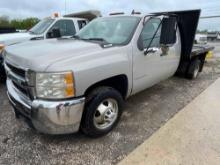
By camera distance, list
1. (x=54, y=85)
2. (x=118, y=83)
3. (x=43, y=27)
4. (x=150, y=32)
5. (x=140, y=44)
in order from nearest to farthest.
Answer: (x=54, y=85)
(x=118, y=83)
(x=140, y=44)
(x=150, y=32)
(x=43, y=27)

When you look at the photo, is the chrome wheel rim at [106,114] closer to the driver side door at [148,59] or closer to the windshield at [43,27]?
the driver side door at [148,59]

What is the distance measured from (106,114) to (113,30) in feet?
4.94

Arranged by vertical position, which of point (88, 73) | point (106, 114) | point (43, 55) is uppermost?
point (43, 55)

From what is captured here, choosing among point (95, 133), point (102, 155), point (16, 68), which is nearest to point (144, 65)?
point (95, 133)

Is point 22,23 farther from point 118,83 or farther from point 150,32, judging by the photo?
point 118,83

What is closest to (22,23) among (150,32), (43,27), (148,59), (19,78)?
(43,27)

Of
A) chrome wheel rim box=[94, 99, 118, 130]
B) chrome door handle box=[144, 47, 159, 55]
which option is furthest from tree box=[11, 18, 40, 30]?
chrome wheel rim box=[94, 99, 118, 130]

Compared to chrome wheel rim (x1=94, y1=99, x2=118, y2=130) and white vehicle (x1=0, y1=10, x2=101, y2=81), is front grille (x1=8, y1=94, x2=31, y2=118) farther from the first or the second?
white vehicle (x1=0, y1=10, x2=101, y2=81)

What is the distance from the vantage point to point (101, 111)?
9.41 ft

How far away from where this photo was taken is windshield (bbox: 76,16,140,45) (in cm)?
326

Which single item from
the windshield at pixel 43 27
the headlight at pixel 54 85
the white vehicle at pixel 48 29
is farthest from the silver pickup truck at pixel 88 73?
the windshield at pixel 43 27

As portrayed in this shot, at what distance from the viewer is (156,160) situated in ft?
8.23

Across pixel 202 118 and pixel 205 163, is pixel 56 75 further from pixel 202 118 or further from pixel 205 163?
pixel 202 118

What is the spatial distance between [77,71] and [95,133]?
1.02 metres
